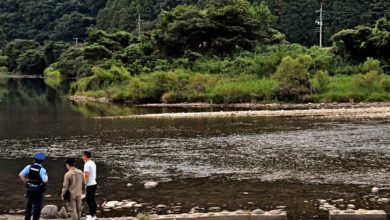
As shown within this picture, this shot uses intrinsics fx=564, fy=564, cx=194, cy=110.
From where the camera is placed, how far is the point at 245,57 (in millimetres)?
76438

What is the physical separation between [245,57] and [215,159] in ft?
159

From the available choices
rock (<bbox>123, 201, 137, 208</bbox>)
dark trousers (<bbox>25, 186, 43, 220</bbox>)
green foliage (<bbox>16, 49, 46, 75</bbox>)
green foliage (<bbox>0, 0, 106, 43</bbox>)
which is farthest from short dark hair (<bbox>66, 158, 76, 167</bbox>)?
green foliage (<bbox>0, 0, 106, 43</bbox>)

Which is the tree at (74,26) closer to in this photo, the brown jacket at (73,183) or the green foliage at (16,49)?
the green foliage at (16,49)

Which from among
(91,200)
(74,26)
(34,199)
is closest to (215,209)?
(91,200)

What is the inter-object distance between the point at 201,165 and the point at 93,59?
69729 millimetres

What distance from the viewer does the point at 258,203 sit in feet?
64.5

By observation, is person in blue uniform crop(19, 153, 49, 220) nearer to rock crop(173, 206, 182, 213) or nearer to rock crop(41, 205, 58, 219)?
rock crop(41, 205, 58, 219)

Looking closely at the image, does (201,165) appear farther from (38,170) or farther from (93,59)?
(93,59)

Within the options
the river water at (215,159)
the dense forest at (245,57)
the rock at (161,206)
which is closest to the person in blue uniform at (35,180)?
the river water at (215,159)

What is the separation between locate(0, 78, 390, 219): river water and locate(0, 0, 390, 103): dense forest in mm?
15806

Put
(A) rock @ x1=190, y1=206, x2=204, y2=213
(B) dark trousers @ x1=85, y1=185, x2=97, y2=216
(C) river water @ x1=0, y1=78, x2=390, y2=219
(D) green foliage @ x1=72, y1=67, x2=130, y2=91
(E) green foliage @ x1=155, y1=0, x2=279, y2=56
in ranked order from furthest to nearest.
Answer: (E) green foliage @ x1=155, y1=0, x2=279, y2=56 < (D) green foliage @ x1=72, y1=67, x2=130, y2=91 < (C) river water @ x1=0, y1=78, x2=390, y2=219 < (A) rock @ x1=190, y1=206, x2=204, y2=213 < (B) dark trousers @ x1=85, y1=185, x2=97, y2=216

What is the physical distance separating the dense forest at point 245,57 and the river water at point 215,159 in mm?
15806

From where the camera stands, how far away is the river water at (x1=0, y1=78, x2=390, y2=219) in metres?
20.8

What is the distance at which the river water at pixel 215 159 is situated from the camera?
20.8 meters
